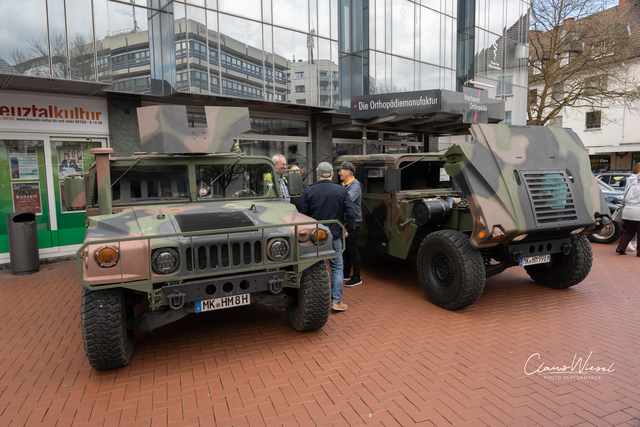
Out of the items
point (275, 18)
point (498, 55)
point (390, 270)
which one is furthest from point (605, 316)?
point (498, 55)

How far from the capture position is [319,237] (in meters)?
4.00

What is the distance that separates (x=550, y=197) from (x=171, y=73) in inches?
293

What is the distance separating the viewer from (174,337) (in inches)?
176

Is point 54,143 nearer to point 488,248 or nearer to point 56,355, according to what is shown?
point 56,355

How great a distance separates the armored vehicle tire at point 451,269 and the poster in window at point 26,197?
7.48 meters

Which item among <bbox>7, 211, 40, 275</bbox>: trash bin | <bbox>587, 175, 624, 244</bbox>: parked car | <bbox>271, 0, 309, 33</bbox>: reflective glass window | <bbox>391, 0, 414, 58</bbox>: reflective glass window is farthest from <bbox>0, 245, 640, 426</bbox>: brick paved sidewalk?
<bbox>391, 0, 414, 58</bbox>: reflective glass window

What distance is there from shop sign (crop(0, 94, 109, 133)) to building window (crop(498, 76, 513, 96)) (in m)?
13.8

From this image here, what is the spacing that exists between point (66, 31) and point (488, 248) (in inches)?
322

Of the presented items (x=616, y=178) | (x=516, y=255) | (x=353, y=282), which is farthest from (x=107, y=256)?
(x=616, y=178)

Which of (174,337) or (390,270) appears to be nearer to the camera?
(174,337)

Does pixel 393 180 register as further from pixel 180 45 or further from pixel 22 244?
pixel 22 244

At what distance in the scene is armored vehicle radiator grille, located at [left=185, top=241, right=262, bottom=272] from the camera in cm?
352

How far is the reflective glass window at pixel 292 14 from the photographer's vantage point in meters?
10.3

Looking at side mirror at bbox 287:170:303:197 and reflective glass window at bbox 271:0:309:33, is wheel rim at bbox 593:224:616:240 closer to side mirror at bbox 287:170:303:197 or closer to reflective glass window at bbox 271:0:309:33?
side mirror at bbox 287:170:303:197
